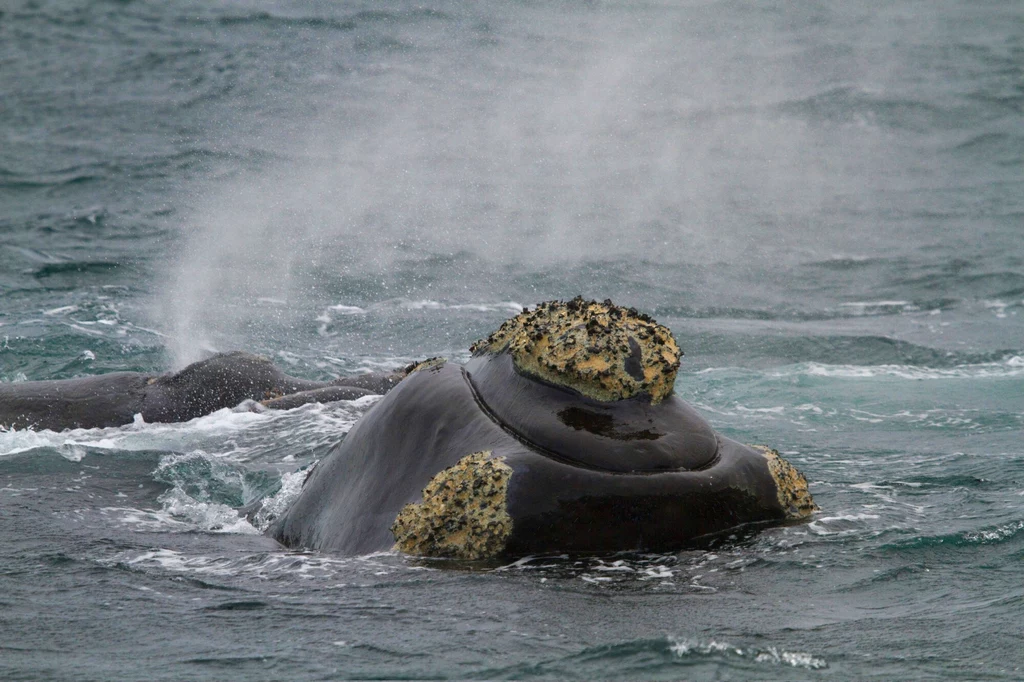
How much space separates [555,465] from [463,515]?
0.48m

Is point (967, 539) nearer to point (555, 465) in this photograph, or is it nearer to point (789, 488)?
point (789, 488)

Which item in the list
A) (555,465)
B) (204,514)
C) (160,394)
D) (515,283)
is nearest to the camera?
(555,465)

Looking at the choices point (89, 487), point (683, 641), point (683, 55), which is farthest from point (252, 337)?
point (683, 55)

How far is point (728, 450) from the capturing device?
20.4ft

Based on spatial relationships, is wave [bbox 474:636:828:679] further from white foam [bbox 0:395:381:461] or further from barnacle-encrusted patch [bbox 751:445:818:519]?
white foam [bbox 0:395:381:461]

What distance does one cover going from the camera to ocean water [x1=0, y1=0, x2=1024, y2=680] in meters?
5.21

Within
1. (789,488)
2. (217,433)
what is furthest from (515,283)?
(789,488)

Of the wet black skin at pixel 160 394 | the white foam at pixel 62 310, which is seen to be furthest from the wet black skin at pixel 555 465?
the white foam at pixel 62 310

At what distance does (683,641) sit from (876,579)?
→ 1.34 metres

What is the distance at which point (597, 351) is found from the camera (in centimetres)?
606

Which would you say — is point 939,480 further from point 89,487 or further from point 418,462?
point 89,487

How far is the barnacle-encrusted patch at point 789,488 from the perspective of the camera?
6332 mm

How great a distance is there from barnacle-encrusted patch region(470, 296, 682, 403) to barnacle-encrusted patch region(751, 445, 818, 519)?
672 mm

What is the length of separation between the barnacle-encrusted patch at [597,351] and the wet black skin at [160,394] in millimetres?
4620
